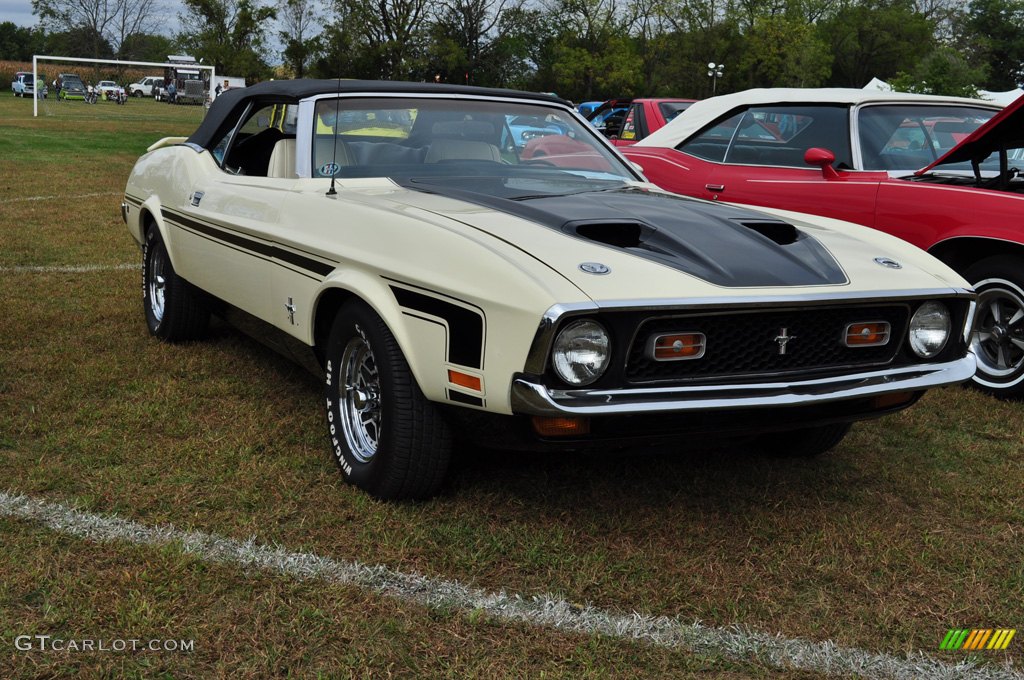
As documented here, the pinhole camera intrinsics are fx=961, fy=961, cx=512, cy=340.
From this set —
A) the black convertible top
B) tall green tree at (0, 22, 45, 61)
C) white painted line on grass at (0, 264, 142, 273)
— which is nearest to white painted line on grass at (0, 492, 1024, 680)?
the black convertible top

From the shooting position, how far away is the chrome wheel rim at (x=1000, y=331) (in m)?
4.45

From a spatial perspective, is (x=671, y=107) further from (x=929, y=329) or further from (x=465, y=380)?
(x=465, y=380)

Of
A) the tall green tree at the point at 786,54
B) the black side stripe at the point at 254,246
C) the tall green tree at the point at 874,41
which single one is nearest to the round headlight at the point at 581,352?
the black side stripe at the point at 254,246

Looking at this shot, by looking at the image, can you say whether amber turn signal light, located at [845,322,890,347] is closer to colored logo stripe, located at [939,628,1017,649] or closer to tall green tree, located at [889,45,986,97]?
colored logo stripe, located at [939,628,1017,649]

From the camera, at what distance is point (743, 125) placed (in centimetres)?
607

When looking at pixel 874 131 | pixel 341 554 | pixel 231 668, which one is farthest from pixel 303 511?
pixel 874 131

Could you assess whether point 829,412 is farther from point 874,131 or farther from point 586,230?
point 874,131

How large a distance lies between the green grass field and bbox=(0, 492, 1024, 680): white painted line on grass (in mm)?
45

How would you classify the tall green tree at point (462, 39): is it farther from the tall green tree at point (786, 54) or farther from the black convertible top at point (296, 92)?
the black convertible top at point (296, 92)

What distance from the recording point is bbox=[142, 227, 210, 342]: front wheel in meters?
4.84

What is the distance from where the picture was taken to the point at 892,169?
5.34 meters

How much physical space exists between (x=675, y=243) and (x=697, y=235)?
12 cm

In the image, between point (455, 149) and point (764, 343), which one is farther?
point (455, 149)

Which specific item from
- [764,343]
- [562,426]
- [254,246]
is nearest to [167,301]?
[254,246]
